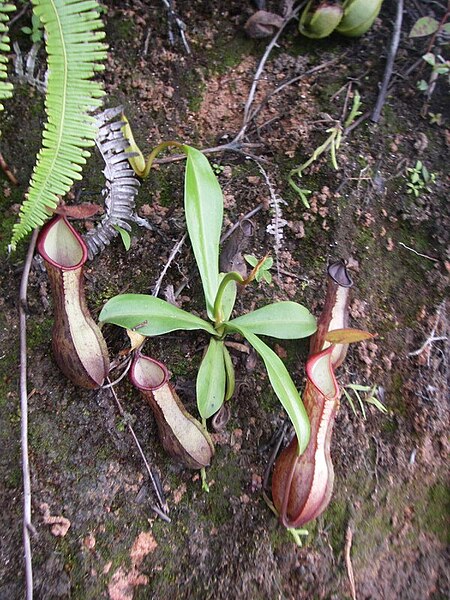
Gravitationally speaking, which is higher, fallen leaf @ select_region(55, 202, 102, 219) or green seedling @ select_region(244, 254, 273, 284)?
fallen leaf @ select_region(55, 202, 102, 219)

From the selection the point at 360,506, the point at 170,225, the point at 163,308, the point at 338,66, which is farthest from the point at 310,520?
the point at 338,66

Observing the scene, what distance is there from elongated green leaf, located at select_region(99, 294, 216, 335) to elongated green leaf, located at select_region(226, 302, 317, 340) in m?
0.16

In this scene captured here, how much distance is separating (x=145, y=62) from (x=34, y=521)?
190cm

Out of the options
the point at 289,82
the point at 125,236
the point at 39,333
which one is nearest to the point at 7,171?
the point at 125,236

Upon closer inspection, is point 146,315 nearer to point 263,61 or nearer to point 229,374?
point 229,374

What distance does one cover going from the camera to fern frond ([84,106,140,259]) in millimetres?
1853

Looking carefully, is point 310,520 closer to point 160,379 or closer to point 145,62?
point 160,379

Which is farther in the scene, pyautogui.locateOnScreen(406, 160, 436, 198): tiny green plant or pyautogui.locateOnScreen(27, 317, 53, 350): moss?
pyautogui.locateOnScreen(406, 160, 436, 198): tiny green plant

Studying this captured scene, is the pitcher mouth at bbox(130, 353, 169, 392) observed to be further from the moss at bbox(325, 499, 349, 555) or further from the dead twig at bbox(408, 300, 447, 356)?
the dead twig at bbox(408, 300, 447, 356)

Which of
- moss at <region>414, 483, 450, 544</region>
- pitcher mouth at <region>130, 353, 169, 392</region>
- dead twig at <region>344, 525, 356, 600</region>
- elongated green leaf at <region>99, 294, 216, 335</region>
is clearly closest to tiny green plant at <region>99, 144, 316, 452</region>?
elongated green leaf at <region>99, 294, 216, 335</region>

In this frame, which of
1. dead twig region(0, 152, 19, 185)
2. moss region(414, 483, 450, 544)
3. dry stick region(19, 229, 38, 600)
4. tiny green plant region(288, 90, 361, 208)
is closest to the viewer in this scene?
dry stick region(19, 229, 38, 600)

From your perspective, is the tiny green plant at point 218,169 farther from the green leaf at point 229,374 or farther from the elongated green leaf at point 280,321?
the green leaf at point 229,374

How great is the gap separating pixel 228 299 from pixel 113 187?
2.04ft

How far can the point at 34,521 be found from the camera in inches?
59.4
